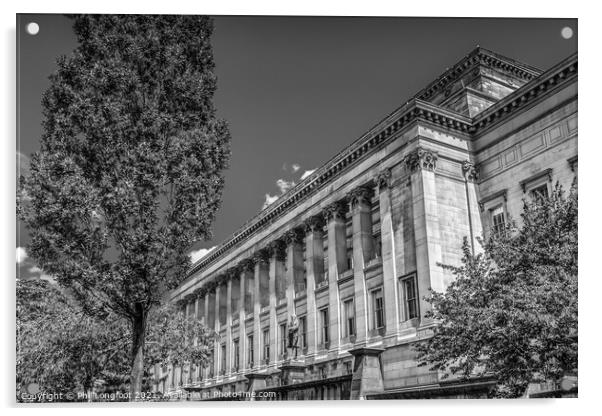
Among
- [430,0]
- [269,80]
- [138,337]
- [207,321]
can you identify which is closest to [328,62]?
[269,80]

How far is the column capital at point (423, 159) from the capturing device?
2486 cm

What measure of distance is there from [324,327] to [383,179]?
887 centimetres

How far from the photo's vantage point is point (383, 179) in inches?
1070

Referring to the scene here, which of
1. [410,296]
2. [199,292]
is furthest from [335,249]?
[199,292]

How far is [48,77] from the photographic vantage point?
15.1 m

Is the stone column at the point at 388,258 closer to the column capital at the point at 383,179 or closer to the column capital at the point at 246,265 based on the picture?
the column capital at the point at 383,179

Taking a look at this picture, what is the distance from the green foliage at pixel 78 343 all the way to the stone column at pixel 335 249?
8.26m

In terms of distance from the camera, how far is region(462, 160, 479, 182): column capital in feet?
85.2

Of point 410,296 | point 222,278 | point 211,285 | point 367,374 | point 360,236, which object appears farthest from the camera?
point 211,285

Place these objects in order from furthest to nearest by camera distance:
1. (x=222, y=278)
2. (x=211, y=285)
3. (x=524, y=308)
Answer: (x=211, y=285) < (x=222, y=278) < (x=524, y=308)

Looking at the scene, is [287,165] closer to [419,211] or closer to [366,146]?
[419,211]

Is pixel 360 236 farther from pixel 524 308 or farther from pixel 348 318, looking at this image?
pixel 524 308

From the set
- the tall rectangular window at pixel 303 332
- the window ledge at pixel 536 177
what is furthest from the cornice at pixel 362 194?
the tall rectangular window at pixel 303 332

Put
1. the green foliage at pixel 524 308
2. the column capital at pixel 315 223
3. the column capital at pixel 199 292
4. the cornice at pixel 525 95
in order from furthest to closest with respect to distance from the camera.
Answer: the column capital at pixel 199 292 → the column capital at pixel 315 223 → the cornice at pixel 525 95 → the green foliage at pixel 524 308
